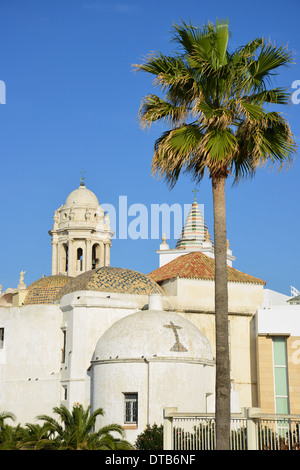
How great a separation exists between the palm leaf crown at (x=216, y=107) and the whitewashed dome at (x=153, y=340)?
1245cm

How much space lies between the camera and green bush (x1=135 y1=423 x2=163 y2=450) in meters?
23.9

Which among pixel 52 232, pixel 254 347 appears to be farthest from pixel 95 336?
pixel 52 232

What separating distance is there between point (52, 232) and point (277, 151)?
37.4 m

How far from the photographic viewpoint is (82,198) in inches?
2068

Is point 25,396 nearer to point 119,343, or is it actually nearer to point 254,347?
point 119,343

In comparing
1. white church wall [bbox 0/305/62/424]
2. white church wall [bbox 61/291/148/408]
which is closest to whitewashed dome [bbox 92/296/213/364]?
white church wall [bbox 61/291/148/408]

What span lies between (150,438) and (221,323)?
1193cm

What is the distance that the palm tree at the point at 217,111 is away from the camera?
15.5 m

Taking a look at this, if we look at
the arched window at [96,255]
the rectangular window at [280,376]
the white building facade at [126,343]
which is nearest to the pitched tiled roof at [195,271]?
the white building facade at [126,343]

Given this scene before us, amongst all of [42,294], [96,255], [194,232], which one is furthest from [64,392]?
[194,232]

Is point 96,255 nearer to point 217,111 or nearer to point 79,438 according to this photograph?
point 79,438

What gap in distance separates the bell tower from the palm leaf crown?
3366 cm

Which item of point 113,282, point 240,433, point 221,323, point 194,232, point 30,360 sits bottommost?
point 240,433

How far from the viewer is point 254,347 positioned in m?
33.4
